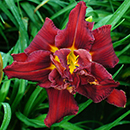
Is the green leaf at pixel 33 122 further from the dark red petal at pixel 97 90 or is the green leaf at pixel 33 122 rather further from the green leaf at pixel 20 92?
the dark red petal at pixel 97 90

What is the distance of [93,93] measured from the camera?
47 cm

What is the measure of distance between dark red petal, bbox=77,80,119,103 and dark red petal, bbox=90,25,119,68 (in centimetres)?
5

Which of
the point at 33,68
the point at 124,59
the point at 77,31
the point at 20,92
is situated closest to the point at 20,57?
the point at 33,68

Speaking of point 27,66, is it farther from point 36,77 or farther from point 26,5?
point 26,5

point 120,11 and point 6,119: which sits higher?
point 120,11

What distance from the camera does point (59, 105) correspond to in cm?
47

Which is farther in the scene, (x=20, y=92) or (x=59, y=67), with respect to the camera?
(x=20, y=92)

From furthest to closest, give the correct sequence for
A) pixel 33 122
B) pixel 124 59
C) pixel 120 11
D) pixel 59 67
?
pixel 124 59
pixel 33 122
pixel 120 11
pixel 59 67

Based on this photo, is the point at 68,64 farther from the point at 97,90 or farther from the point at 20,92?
the point at 20,92

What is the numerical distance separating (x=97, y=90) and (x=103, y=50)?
3.9 inches

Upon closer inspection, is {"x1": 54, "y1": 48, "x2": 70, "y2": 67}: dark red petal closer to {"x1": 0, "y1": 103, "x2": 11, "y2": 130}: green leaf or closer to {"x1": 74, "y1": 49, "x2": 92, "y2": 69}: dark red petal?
{"x1": 74, "y1": 49, "x2": 92, "y2": 69}: dark red petal

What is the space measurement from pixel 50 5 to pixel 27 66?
551mm

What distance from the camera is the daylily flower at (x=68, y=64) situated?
445 millimetres

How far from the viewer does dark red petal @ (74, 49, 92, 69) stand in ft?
1.51
